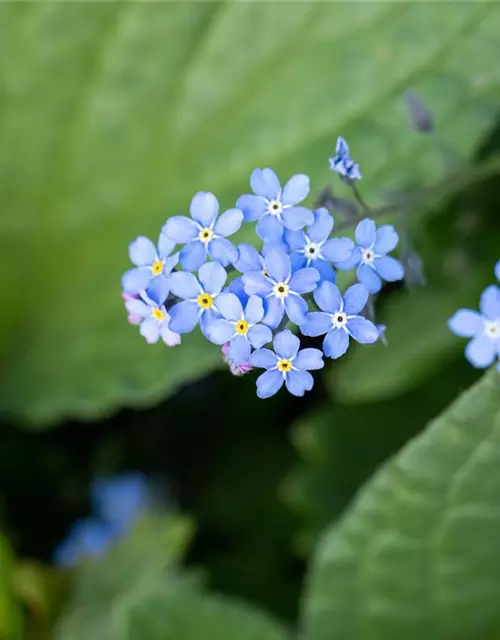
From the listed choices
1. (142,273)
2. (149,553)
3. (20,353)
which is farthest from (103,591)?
(142,273)

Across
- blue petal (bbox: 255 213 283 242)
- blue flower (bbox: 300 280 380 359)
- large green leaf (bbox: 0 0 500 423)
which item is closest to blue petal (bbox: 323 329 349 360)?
blue flower (bbox: 300 280 380 359)

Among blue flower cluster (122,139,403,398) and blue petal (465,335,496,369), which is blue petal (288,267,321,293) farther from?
blue petal (465,335,496,369)

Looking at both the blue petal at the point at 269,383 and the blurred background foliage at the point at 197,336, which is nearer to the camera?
the blue petal at the point at 269,383

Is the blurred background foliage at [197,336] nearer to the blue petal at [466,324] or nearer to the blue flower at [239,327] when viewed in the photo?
the blue petal at [466,324]

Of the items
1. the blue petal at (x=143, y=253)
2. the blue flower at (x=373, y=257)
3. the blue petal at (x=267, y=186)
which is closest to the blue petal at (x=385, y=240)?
the blue flower at (x=373, y=257)

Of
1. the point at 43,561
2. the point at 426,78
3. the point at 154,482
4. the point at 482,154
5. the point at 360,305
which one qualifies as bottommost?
the point at 360,305

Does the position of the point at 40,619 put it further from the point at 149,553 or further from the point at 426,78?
the point at 426,78
